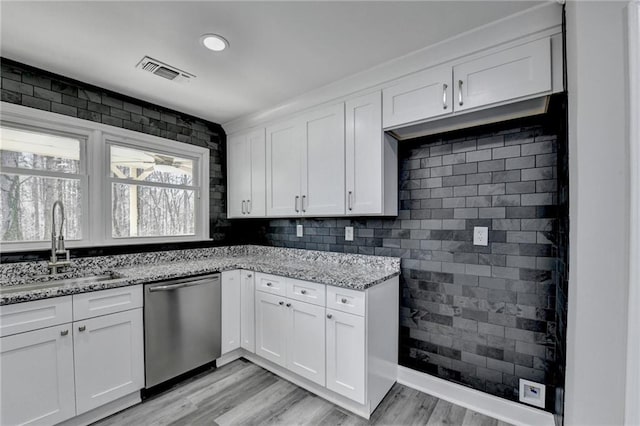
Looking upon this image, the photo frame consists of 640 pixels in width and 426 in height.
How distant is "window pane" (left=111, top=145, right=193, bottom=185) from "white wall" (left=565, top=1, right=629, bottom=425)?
3220 millimetres

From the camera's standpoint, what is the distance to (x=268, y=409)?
6.51 feet

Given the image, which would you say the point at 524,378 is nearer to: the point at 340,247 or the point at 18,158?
the point at 340,247

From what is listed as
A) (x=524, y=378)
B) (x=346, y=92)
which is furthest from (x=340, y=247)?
(x=524, y=378)

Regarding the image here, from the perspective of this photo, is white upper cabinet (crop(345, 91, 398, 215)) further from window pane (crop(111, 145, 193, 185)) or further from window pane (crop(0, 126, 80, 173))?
window pane (crop(0, 126, 80, 173))

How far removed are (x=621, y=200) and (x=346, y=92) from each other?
5.86 feet

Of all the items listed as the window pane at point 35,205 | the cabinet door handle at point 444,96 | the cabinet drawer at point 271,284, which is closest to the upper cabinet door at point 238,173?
the cabinet drawer at point 271,284

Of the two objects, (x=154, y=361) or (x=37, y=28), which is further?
(x=154, y=361)

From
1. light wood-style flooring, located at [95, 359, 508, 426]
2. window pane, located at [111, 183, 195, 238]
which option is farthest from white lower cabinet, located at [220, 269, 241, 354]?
window pane, located at [111, 183, 195, 238]

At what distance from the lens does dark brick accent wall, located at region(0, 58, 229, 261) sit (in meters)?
2.04

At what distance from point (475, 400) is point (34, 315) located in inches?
114

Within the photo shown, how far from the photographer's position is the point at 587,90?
1.16m

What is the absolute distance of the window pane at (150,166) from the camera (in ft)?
8.48

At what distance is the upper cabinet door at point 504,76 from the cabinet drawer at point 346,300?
138 cm

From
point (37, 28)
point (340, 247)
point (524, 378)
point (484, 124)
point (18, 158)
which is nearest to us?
point (37, 28)
